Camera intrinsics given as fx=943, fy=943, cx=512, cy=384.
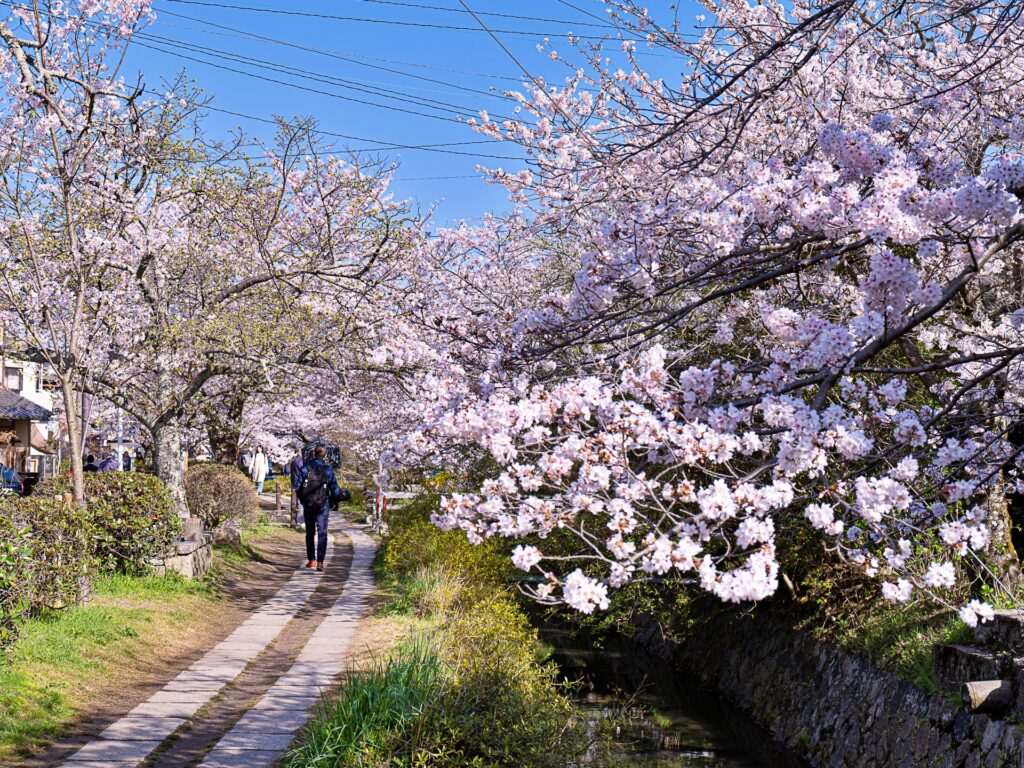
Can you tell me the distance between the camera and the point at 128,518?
36.1 ft

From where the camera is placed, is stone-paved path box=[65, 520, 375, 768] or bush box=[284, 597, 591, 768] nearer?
bush box=[284, 597, 591, 768]

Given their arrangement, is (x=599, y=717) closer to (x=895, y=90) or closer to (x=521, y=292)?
(x=895, y=90)

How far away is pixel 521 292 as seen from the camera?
46.4ft

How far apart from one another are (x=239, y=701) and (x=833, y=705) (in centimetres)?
508

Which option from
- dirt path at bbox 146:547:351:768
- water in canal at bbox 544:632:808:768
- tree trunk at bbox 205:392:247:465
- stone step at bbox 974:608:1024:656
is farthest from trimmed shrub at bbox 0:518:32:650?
tree trunk at bbox 205:392:247:465

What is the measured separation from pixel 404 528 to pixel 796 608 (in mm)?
6950

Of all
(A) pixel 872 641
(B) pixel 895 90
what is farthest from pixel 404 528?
(B) pixel 895 90

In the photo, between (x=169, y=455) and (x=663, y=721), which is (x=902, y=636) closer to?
(x=663, y=721)

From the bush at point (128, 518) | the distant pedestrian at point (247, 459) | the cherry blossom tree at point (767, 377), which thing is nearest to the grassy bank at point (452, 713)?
the cherry blossom tree at point (767, 377)

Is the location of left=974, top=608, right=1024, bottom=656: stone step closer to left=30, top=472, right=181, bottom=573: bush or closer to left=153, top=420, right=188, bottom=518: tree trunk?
left=30, top=472, right=181, bottom=573: bush

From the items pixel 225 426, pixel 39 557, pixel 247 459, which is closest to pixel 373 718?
pixel 39 557

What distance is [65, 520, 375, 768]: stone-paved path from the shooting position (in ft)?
19.0

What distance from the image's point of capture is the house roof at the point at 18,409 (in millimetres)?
28469

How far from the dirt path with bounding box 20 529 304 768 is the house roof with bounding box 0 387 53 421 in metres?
16.3
